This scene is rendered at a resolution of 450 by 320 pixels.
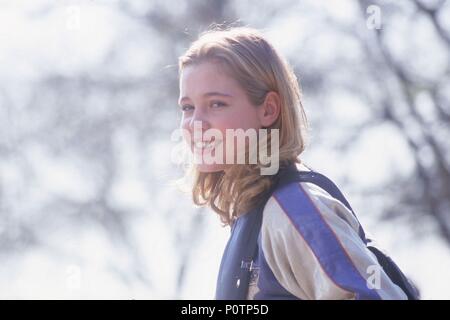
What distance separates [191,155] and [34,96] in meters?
9.40

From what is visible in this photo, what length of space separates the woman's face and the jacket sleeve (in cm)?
28

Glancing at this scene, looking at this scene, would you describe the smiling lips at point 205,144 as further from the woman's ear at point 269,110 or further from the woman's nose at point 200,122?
the woman's ear at point 269,110

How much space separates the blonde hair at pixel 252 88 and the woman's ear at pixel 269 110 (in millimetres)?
12

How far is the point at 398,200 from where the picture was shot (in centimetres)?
1198

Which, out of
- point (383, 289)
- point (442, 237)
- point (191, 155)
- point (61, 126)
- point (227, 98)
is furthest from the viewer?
point (61, 126)

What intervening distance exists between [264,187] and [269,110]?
0.25m

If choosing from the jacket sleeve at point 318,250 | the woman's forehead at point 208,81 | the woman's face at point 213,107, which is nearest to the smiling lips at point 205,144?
the woman's face at point 213,107

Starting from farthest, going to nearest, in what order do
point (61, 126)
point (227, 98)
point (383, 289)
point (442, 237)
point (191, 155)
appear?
point (61, 126) < point (442, 237) < point (191, 155) < point (227, 98) < point (383, 289)

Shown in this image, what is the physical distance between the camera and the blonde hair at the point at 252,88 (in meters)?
3.32

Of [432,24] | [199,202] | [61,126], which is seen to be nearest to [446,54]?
[432,24]

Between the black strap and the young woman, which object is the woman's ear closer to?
the young woman

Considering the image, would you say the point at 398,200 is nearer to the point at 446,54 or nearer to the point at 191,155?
the point at 446,54

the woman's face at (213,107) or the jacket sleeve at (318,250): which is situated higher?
the woman's face at (213,107)

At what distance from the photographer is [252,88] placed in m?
3.37
